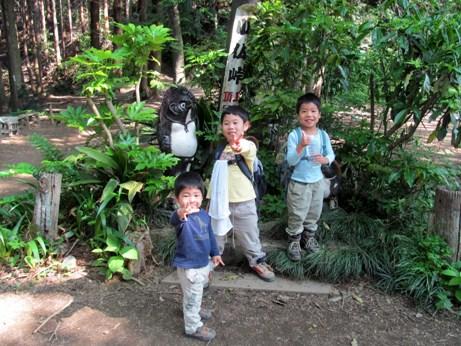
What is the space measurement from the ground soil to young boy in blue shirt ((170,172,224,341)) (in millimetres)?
420

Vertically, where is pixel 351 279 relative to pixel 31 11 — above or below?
below

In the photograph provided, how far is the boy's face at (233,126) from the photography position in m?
3.29

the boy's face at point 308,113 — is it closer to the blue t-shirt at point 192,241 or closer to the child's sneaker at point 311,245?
the child's sneaker at point 311,245

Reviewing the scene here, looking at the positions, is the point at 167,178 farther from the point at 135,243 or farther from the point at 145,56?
the point at 145,56

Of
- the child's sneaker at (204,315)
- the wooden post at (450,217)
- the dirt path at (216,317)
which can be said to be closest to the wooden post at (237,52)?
the dirt path at (216,317)

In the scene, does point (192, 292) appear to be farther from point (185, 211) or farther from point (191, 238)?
point (185, 211)

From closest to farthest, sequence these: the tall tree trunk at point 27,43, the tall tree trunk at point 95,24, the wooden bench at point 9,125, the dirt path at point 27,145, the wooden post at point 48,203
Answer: the wooden post at point 48,203
the dirt path at point 27,145
the wooden bench at point 9,125
the tall tree trunk at point 95,24
the tall tree trunk at point 27,43

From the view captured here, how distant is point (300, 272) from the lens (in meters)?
3.81

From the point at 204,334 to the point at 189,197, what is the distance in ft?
3.25

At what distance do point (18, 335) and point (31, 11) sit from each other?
1795 cm

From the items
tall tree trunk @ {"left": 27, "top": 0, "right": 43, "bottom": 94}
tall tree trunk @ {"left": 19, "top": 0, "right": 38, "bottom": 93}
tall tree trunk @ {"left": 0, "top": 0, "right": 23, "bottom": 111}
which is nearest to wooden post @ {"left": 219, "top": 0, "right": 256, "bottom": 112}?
tall tree trunk @ {"left": 0, "top": 0, "right": 23, "bottom": 111}

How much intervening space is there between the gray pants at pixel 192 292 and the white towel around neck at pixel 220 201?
17.1 inches

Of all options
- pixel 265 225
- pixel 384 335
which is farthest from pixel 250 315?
pixel 265 225

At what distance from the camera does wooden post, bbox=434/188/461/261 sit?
3615mm
